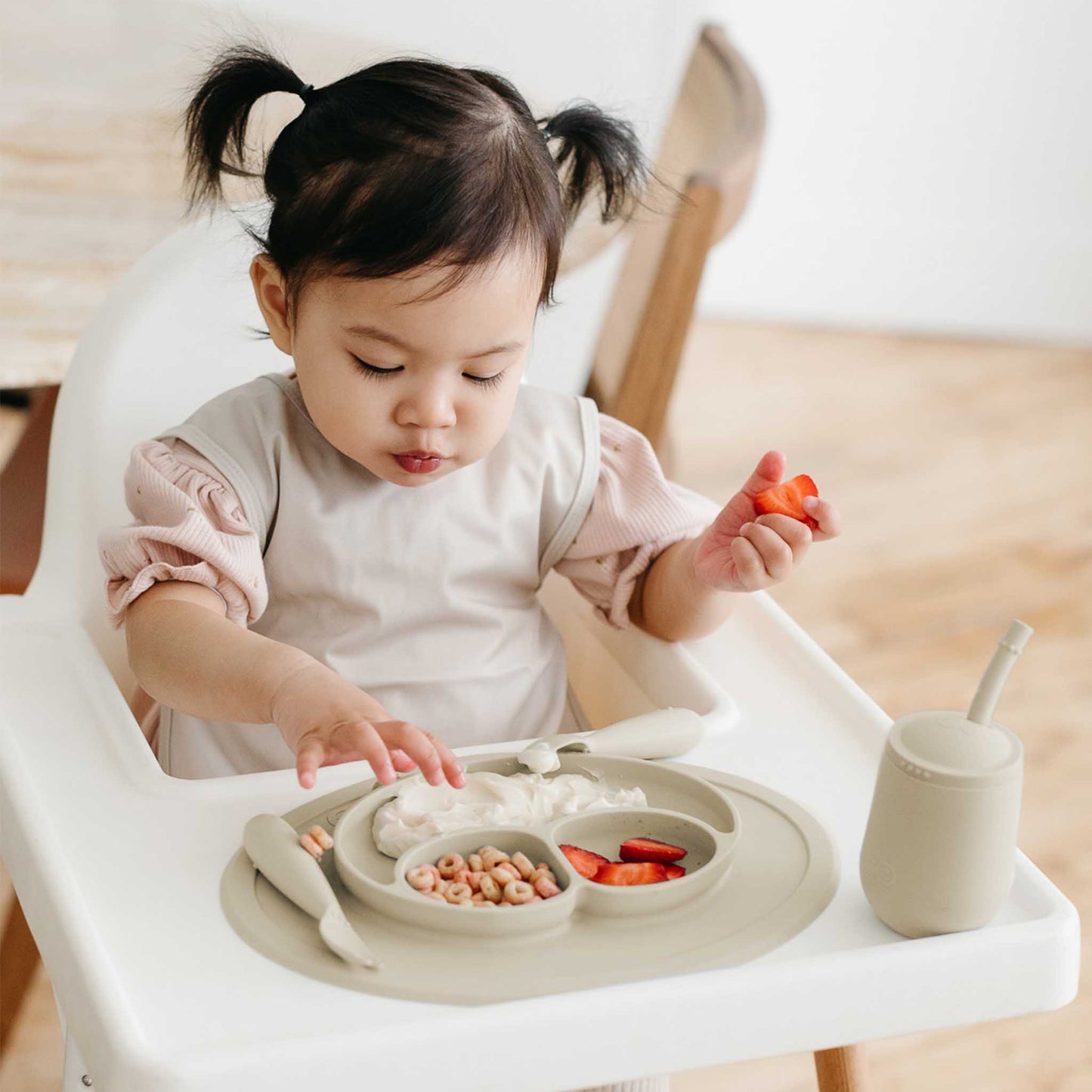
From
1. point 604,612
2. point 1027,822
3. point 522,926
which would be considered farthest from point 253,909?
point 1027,822

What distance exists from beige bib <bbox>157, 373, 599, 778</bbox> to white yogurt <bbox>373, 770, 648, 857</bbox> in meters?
0.21

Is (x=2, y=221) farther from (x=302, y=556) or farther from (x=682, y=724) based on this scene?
(x=682, y=724)

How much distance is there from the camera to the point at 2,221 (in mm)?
1369

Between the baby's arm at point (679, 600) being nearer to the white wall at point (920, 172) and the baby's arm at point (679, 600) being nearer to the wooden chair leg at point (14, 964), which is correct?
the wooden chair leg at point (14, 964)

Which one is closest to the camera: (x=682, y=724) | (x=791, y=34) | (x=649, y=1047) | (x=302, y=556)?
(x=649, y=1047)

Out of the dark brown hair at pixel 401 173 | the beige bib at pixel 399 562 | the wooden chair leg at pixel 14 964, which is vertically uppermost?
the dark brown hair at pixel 401 173

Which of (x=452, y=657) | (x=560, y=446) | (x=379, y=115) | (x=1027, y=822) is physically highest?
(x=379, y=115)

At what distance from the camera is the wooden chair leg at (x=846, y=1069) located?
0.83m

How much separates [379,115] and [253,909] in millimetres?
433

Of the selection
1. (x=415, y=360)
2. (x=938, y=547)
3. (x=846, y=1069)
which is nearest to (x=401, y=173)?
(x=415, y=360)

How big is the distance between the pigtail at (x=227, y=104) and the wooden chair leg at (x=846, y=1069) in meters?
0.62

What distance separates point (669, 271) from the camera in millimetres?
1234

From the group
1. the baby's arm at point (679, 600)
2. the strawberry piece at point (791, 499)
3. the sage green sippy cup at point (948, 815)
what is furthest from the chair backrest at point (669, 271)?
the sage green sippy cup at point (948, 815)

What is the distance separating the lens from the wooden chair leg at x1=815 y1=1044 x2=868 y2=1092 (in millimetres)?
828
